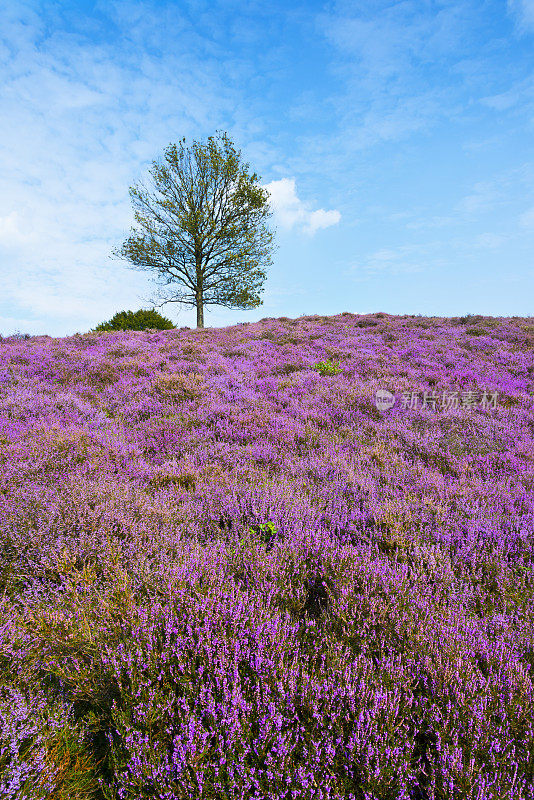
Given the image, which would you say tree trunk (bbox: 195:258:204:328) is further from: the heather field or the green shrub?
the heather field

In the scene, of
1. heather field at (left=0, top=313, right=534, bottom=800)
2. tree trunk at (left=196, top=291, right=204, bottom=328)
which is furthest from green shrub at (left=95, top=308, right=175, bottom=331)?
heather field at (left=0, top=313, right=534, bottom=800)

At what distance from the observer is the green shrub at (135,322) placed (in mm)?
19031

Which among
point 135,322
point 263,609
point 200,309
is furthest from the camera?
point 200,309

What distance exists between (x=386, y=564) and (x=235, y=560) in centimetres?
106

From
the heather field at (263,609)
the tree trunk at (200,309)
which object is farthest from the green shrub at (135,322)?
the heather field at (263,609)

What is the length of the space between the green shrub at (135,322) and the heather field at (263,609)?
14351mm

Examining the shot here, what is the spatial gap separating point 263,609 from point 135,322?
19.1 metres

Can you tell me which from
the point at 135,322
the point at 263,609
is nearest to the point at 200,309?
the point at 135,322

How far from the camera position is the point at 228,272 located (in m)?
23.0

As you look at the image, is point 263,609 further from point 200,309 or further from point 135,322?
point 200,309

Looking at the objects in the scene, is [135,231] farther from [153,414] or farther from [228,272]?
[153,414]

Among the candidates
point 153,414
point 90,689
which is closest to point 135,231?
point 153,414

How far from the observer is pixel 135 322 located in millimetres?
19172

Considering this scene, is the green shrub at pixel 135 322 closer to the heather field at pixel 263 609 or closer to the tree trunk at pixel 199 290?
the tree trunk at pixel 199 290
